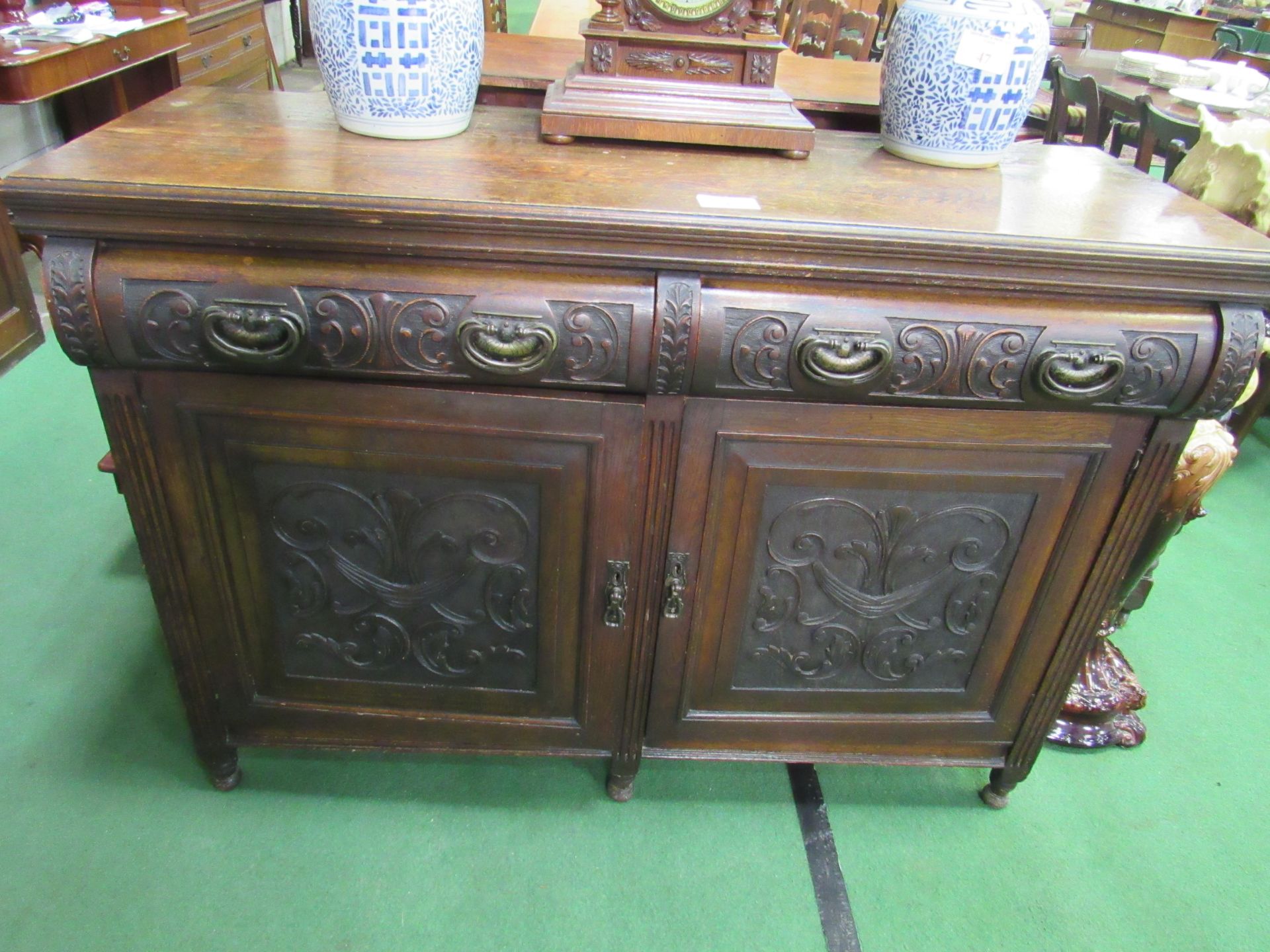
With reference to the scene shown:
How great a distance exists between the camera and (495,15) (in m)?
2.59

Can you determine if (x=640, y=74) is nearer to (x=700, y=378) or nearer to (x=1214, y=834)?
(x=700, y=378)

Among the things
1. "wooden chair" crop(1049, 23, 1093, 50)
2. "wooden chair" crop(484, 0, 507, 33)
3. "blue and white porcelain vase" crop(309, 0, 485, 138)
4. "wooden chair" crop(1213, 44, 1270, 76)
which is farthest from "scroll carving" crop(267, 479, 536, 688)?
"wooden chair" crop(1213, 44, 1270, 76)

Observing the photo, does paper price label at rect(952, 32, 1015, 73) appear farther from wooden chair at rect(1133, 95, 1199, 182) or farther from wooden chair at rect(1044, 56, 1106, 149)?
wooden chair at rect(1044, 56, 1106, 149)

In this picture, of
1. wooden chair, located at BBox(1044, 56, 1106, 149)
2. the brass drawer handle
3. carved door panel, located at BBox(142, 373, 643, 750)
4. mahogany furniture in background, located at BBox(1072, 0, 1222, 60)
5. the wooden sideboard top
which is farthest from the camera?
mahogany furniture in background, located at BBox(1072, 0, 1222, 60)

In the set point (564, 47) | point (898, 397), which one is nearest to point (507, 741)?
point (898, 397)

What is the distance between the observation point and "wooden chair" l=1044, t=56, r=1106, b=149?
2.46m

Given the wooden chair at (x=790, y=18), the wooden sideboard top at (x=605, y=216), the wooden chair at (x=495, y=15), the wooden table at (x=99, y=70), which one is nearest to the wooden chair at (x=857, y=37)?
the wooden chair at (x=790, y=18)

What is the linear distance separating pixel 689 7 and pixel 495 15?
6.10 feet

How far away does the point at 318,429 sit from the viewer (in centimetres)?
93

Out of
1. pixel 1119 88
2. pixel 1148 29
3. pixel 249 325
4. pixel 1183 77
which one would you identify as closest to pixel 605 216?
pixel 249 325

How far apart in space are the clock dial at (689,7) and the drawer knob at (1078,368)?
571 millimetres

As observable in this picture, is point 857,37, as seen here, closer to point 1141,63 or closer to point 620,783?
point 1141,63

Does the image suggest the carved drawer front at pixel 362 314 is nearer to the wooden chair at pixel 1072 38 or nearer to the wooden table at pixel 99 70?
the wooden table at pixel 99 70

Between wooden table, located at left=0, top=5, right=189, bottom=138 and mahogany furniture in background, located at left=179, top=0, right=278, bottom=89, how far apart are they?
126 millimetres
